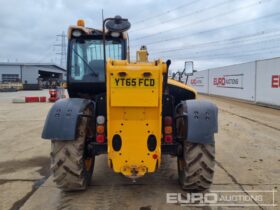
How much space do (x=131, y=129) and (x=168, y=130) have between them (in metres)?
0.70

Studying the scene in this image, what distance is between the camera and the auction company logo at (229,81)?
23219mm

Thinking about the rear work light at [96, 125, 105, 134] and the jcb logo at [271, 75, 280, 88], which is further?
the jcb logo at [271, 75, 280, 88]

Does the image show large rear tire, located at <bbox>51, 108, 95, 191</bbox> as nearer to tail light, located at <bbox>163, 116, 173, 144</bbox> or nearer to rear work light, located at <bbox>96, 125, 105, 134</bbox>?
rear work light, located at <bbox>96, 125, 105, 134</bbox>

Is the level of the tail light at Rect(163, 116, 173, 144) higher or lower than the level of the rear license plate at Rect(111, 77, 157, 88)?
lower

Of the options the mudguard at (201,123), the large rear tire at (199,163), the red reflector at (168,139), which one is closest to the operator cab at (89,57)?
the red reflector at (168,139)

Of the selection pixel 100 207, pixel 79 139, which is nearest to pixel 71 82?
pixel 79 139

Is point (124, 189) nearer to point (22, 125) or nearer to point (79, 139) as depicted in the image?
point (79, 139)

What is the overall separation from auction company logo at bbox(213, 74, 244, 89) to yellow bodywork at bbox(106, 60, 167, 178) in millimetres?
19432

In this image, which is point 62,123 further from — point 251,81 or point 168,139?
point 251,81

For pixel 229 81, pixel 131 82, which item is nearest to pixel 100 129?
pixel 131 82

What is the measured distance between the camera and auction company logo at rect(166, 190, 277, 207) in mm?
4684

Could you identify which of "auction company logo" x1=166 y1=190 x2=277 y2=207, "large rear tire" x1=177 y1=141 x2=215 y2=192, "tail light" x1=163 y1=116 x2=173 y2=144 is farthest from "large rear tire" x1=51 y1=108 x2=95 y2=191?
"large rear tire" x1=177 y1=141 x2=215 y2=192

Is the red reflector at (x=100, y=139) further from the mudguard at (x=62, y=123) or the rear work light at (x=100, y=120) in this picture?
the mudguard at (x=62, y=123)

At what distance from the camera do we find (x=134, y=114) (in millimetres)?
4543
